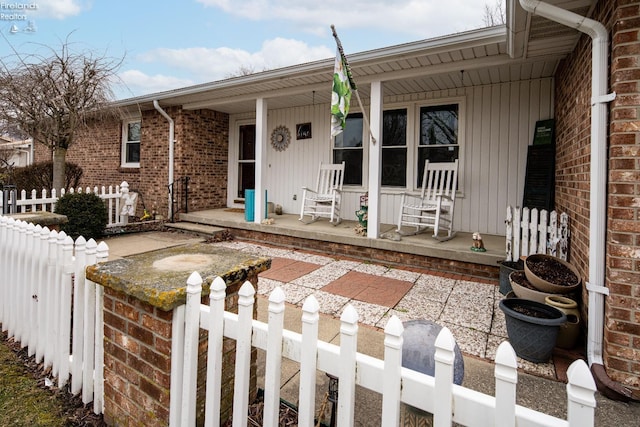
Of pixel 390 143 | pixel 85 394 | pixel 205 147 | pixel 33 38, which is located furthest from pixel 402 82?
pixel 33 38

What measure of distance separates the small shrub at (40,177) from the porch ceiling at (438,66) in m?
3.49

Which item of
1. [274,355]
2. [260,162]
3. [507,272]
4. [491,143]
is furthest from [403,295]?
[260,162]

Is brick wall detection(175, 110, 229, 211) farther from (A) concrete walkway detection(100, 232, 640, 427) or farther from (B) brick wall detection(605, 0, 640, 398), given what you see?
(B) brick wall detection(605, 0, 640, 398)

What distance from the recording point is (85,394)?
5.54 feet

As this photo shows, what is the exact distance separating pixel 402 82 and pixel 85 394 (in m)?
5.06

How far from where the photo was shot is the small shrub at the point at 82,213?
525 centimetres

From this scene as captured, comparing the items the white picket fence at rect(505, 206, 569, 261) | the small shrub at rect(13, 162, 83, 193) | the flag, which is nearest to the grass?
the flag

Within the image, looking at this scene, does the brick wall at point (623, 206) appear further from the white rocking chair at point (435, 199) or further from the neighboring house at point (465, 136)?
the white rocking chair at point (435, 199)

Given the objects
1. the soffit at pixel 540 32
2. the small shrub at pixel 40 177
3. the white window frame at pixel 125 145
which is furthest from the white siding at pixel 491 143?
the small shrub at pixel 40 177

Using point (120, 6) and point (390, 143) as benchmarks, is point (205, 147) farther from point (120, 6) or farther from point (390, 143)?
point (390, 143)

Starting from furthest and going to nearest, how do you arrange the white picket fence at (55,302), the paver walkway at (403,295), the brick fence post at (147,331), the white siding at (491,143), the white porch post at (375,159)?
the white siding at (491,143) < the white porch post at (375,159) < the paver walkway at (403,295) < the white picket fence at (55,302) < the brick fence post at (147,331)

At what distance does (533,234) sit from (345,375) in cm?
334

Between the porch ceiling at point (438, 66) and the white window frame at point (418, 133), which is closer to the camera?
the porch ceiling at point (438, 66)

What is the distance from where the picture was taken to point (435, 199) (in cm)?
524
